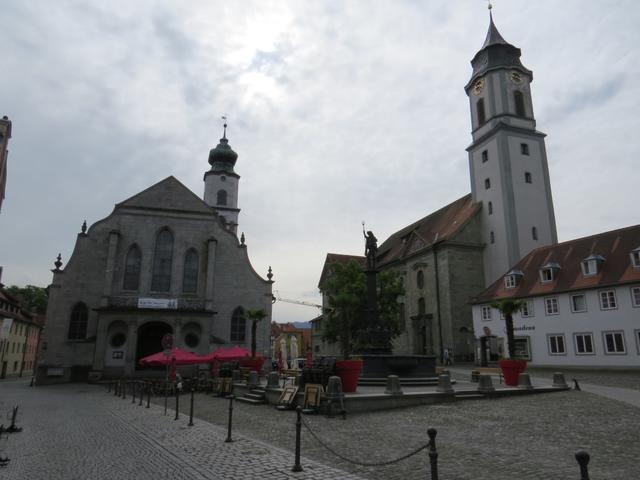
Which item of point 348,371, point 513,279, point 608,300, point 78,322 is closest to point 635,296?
point 608,300

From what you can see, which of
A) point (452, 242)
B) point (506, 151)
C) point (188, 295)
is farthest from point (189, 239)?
point (506, 151)

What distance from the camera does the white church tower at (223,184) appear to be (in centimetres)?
6744

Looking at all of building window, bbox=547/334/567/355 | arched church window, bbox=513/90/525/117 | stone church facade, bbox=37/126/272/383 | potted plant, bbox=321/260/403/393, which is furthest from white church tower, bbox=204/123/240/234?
building window, bbox=547/334/567/355

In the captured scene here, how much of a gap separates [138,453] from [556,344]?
31.7 meters

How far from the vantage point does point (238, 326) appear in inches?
1574

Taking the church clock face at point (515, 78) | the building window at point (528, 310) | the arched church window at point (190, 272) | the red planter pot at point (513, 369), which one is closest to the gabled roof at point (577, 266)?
the building window at point (528, 310)

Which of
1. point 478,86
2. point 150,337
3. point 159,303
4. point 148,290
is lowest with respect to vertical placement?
point 150,337

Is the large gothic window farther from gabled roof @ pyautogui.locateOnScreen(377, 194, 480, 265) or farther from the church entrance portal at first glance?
gabled roof @ pyautogui.locateOnScreen(377, 194, 480, 265)

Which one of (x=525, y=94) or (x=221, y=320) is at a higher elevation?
(x=525, y=94)

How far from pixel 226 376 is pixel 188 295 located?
15.2 metres

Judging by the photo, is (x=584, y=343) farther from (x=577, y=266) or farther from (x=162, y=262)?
(x=162, y=262)

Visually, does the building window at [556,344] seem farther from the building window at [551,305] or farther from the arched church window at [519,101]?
the arched church window at [519,101]

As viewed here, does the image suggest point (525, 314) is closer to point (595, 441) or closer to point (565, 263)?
point (565, 263)

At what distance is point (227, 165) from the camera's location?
70188 millimetres
